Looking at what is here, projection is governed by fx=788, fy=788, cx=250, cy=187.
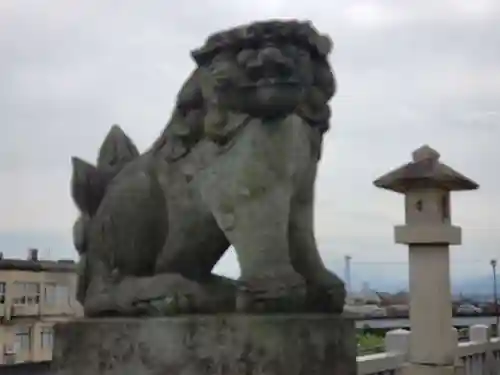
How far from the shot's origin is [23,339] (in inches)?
770

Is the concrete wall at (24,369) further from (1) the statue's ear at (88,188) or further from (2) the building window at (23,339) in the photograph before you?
(1) the statue's ear at (88,188)

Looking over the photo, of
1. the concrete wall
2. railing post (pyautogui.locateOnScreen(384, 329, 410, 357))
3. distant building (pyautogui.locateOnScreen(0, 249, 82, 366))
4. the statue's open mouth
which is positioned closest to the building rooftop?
distant building (pyautogui.locateOnScreen(0, 249, 82, 366))

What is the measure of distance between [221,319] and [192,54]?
2.94ft

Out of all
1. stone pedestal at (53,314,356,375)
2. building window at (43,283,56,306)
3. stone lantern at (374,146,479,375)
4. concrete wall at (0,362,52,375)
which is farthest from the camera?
building window at (43,283,56,306)

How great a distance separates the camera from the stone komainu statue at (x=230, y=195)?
94.1 inches

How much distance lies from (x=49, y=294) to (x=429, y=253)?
1531 centimetres

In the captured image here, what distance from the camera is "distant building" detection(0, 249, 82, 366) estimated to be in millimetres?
18281

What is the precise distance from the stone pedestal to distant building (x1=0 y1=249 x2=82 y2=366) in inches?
622

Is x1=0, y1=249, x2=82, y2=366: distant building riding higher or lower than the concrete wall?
higher

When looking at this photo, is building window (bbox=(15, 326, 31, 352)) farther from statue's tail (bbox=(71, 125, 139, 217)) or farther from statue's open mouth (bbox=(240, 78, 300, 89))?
statue's open mouth (bbox=(240, 78, 300, 89))

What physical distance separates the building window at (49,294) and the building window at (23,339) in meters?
0.92

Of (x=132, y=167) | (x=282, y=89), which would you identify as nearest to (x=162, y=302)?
(x=132, y=167)

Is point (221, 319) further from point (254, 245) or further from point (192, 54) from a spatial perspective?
point (192, 54)

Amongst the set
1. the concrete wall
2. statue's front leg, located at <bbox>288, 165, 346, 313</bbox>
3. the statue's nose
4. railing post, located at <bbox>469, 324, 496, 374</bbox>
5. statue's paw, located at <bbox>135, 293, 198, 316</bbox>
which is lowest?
the concrete wall
